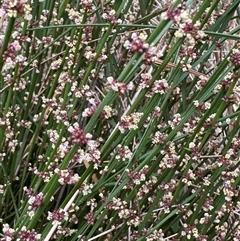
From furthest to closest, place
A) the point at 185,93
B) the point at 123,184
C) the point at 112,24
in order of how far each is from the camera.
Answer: the point at 185,93
the point at 123,184
the point at 112,24

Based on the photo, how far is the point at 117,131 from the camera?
32.3 inches

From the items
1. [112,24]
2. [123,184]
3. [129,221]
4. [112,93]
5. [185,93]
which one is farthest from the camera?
[185,93]

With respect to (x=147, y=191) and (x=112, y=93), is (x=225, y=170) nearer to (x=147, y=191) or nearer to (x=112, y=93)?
(x=147, y=191)

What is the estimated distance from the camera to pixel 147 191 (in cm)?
106

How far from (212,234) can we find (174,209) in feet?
0.50

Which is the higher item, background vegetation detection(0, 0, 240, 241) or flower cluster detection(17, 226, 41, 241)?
background vegetation detection(0, 0, 240, 241)

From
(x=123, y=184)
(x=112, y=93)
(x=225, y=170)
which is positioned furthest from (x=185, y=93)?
(x=112, y=93)

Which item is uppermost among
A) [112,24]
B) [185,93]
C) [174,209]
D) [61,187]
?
[112,24]

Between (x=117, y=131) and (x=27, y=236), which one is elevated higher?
(x=117, y=131)

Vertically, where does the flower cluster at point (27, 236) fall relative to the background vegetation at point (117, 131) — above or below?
below

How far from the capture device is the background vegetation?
77 centimetres

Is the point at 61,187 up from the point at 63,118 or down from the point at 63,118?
down

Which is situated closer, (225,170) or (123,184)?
(123,184)

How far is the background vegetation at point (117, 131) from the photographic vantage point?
770mm
